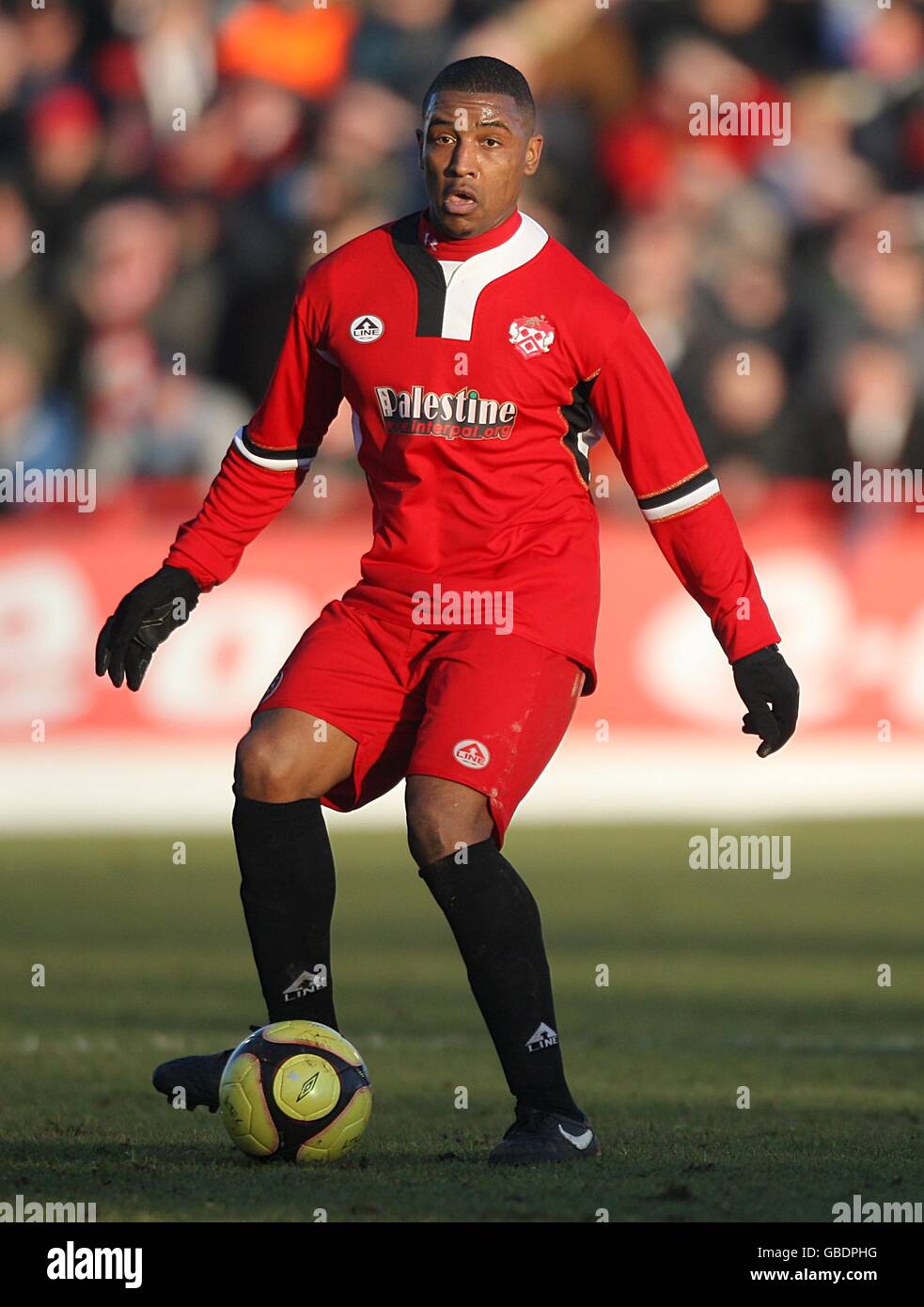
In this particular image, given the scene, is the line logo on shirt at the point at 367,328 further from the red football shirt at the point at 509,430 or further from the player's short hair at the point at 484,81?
the player's short hair at the point at 484,81

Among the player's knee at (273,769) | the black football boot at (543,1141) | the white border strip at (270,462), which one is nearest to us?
the black football boot at (543,1141)

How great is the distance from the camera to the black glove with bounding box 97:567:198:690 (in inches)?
215

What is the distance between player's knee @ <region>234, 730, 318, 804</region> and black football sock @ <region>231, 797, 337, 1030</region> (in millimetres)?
23

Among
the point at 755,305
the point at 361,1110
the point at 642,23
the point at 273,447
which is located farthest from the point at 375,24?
the point at 361,1110

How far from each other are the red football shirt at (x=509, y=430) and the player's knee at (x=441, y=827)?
17.4 inches

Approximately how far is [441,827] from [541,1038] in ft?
1.64

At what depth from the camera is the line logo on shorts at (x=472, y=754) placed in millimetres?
4922

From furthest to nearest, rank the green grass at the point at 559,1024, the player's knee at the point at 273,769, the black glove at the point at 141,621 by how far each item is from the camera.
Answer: the black glove at the point at 141,621
the player's knee at the point at 273,769
the green grass at the point at 559,1024

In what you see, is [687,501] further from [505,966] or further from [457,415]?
[505,966]

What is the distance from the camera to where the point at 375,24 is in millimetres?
15195

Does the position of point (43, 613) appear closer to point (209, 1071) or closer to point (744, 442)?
point (744, 442)

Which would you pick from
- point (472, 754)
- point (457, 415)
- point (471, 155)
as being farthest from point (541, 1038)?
point (471, 155)

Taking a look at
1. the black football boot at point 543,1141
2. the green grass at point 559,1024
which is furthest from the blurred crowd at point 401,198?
the black football boot at point 543,1141

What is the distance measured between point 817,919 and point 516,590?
199 inches
